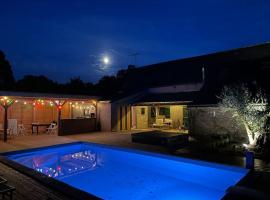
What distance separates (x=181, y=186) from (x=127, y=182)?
6.16 ft

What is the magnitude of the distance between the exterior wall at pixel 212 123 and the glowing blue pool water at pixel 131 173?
4615 mm

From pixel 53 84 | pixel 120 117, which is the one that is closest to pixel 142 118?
pixel 120 117

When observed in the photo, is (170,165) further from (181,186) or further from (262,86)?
(262,86)

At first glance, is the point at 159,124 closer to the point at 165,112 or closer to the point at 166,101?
the point at 165,112

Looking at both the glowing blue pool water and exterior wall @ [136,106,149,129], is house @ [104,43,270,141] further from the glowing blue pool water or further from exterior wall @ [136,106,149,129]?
the glowing blue pool water

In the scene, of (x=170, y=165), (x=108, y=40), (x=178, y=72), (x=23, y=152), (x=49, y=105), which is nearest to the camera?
(x=170, y=165)

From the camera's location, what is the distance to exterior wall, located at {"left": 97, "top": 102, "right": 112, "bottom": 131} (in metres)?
18.6

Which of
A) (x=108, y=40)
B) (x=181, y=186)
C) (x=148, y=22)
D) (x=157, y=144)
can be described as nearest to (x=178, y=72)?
(x=157, y=144)

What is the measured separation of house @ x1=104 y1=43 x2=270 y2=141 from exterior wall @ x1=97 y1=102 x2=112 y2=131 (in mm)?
246

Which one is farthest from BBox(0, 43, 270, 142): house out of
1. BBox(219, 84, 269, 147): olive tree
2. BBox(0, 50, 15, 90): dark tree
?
BBox(0, 50, 15, 90): dark tree

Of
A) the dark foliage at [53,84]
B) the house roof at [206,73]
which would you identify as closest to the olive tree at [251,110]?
the house roof at [206,73]

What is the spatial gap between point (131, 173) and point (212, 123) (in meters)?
6.25

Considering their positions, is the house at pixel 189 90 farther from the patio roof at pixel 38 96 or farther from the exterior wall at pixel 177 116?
the patio roof at pixel 38 96

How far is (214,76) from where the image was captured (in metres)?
17.6
